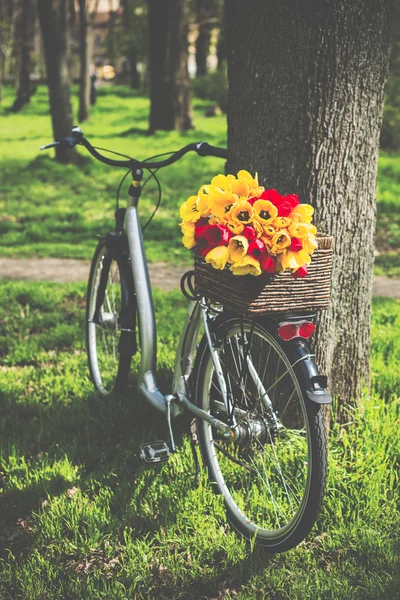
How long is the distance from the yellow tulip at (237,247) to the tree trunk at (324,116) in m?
1.01

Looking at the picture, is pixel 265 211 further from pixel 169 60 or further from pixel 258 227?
pixel 169 60

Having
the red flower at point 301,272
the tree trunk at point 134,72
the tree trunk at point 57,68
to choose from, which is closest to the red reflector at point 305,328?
the red flower at point 301,272

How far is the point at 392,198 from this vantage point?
10891 mm

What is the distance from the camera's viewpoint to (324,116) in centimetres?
315

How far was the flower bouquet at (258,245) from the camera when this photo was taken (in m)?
2.34

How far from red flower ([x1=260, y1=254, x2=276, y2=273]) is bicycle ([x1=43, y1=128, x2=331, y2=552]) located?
24 centimetres

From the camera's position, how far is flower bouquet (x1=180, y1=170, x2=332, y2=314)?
2.34 metres

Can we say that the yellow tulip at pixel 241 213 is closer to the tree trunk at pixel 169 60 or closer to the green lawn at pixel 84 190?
the green lawn at pixel 84 190

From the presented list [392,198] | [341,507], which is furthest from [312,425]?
[392,198]

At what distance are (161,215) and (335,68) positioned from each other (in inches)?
296

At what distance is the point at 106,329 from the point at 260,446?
162 centimetres

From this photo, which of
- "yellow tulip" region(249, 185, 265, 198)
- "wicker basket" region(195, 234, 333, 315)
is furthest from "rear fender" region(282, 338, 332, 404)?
"yellow tulip" region(249, 185, 265, 198)

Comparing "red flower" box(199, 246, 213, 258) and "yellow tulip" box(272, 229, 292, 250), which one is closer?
"yellow tulip" box(272, 229, 292, 250)

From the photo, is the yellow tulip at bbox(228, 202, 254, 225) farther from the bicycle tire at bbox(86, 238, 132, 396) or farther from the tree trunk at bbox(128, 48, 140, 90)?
the tree trunk at bbox(128, 48, 140, 90)
